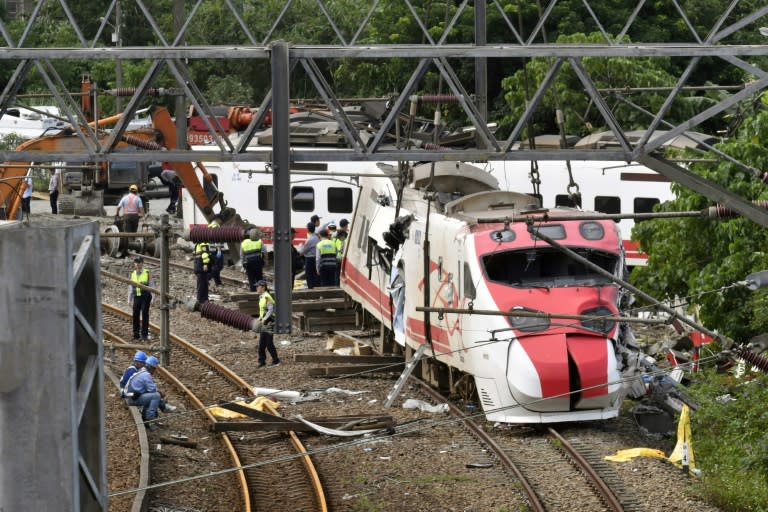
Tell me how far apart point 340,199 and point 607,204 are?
6316 mm

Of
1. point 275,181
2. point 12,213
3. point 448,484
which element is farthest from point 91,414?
point 12,213

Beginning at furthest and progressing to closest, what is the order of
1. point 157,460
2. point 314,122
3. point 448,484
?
point 314,122, point 157,460, point 448,484

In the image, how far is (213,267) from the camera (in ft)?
96.5

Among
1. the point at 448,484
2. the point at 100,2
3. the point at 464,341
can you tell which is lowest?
the point at 448,484

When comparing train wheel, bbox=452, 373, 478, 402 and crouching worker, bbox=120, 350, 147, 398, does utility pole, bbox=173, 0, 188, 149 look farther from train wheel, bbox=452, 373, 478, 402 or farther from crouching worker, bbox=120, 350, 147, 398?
train wheel, bbox=452, 373, 478, 402

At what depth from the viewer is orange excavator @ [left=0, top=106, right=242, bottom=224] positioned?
26.8 metres

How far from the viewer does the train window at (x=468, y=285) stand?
1838 cm

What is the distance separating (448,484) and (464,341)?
308 cm

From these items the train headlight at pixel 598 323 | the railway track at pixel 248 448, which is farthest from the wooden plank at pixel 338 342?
the train headlight at pixel 598 323

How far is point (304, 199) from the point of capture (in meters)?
33.2

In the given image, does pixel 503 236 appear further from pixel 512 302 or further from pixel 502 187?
pixel 502 187

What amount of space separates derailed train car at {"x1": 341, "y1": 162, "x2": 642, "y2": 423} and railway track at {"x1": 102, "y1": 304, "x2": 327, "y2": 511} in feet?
8.52

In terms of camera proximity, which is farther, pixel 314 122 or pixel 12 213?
pixel 314 122

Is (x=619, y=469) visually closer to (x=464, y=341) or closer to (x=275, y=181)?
(x=464, y=341)
